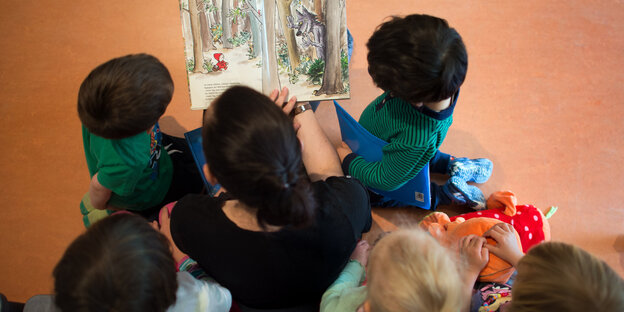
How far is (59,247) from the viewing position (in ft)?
4.43

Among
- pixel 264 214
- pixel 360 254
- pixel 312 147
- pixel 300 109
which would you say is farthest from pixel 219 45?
pixel 360 254

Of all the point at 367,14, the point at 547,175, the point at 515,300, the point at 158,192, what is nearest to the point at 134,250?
the point at 158,192

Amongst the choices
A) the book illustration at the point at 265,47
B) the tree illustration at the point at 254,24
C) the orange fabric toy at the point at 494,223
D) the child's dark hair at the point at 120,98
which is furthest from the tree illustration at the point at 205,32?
the orange fabric toy at the point at 494,223

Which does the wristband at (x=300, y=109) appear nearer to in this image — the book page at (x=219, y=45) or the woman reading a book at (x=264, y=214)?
the book page at (x=219, y=45)

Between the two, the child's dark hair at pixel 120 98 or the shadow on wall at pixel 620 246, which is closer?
the child's dark hair at pixel 120 98

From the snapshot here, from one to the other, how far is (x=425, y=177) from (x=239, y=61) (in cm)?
67

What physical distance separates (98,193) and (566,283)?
3.72 feet

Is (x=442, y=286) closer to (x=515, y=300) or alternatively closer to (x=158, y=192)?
(x=515, y=300)

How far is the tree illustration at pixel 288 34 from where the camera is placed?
105cm

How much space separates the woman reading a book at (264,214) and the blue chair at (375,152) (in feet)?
0.86

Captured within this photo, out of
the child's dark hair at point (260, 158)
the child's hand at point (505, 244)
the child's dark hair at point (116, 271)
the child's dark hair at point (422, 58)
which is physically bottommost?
the child's hand at point (505, 244)

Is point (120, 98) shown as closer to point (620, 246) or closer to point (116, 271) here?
point (116, 271)

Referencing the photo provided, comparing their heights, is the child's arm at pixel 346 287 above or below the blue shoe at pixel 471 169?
below

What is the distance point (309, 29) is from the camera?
106 centimetres
